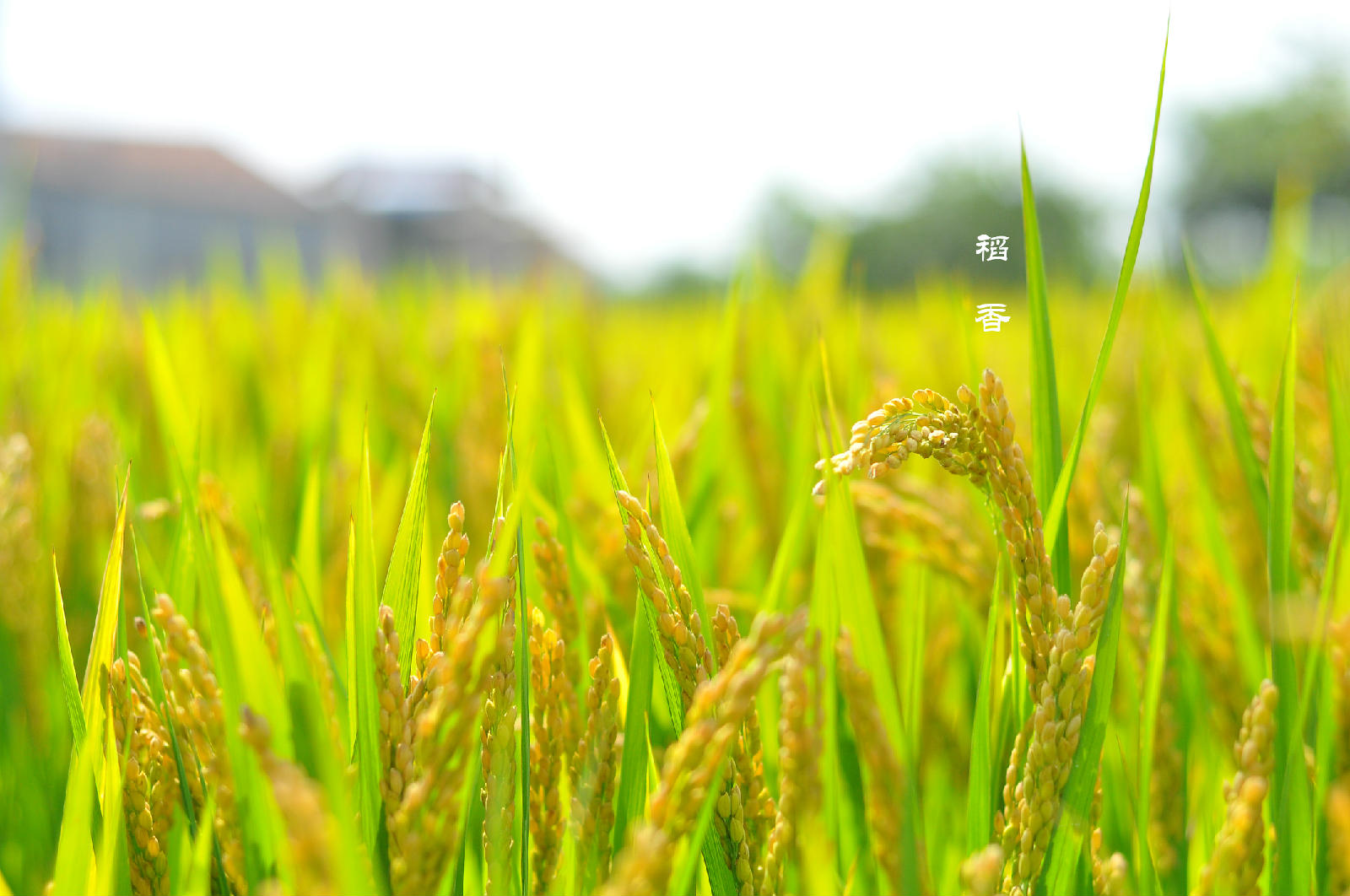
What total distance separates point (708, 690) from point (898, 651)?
628mm

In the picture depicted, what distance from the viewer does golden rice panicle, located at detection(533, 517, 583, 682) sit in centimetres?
52

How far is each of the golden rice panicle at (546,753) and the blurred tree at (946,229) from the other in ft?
1.15

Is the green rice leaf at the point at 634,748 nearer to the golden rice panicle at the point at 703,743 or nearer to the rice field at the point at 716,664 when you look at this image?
the rice field at the point at 716,664

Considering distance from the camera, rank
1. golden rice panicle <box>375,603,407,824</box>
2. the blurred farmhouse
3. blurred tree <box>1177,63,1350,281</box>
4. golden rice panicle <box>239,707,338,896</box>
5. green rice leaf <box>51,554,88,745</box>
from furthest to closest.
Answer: the blurred farmhouse
blurred tree <box>1177,63,1350,281</box>
green rice leaf <box>51,554,88,745</box>
golden rice panicle <box>375,603,407,824</box>
golden rice panicle <box>239,707,338,896</box>

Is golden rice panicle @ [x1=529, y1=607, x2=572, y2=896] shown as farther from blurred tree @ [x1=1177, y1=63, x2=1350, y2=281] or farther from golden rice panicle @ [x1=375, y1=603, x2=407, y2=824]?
blurred tree @ [x1=1177, y1=63, x2=1350, y2=281]

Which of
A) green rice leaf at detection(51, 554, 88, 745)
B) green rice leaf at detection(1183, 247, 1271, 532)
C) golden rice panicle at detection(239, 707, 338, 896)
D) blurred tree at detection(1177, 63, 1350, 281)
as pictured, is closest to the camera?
golden rice panicle at detection(239, 707, 338, 896)

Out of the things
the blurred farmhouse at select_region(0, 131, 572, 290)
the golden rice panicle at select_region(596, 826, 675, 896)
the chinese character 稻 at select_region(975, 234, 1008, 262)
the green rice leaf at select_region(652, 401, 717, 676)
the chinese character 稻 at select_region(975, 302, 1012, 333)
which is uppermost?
the blurred farmhouse at select_region(0, 131, 572, 290)

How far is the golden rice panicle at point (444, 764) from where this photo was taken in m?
0.34

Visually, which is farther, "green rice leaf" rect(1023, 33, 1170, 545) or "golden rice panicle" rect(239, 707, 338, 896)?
"green rice leaf" rect(1023, 33, 1170, 545)

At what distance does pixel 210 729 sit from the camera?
0.44 meters

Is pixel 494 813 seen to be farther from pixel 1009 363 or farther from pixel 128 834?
pixel 1009 363

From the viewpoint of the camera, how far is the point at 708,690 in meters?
0.33

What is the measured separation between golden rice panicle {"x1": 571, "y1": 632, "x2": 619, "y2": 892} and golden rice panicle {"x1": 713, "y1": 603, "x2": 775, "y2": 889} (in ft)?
0.19

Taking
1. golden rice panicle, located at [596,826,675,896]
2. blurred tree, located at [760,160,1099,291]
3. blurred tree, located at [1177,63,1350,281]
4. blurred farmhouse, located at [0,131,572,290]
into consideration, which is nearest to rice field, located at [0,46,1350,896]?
golden rice panicle, located at [596,826,675,896]
